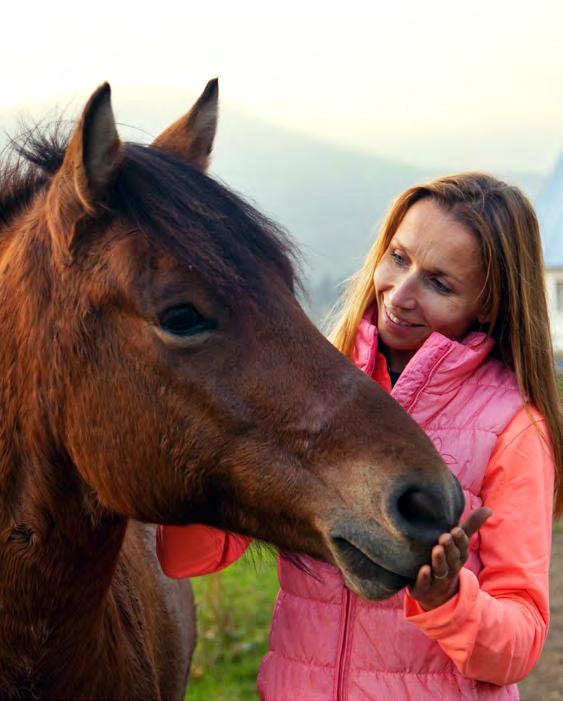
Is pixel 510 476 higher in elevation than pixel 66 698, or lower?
higher

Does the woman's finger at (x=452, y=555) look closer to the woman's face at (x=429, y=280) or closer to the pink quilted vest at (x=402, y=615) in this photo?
the pink quilted vest at (x=402, y=615)

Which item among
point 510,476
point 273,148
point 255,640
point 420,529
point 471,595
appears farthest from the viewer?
point 273,148

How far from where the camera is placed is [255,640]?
21.7 feet

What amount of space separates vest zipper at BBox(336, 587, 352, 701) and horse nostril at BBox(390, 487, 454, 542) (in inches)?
26.7

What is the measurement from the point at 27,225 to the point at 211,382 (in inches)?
31.5

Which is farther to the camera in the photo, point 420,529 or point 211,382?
point 211,382

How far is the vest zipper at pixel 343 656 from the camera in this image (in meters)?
2.62

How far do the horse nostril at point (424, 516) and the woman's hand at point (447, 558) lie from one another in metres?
0.03

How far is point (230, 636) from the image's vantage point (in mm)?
6691

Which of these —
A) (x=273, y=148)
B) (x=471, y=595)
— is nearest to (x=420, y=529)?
(x=471, y=595)

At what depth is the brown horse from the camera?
6.98 ft

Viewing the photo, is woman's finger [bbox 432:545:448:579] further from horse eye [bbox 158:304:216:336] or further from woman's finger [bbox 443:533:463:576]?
horse eye [bbox 158:304:216:336]

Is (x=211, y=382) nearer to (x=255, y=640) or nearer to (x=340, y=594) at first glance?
(x=340, y=594)

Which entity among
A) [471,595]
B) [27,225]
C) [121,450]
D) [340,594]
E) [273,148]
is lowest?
[340,594]
